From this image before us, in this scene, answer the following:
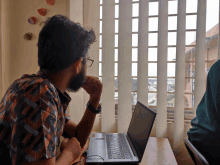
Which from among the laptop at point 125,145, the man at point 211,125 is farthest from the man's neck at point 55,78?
the man at point 211,125

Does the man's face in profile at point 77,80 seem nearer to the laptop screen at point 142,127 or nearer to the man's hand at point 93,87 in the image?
the man's hand at point 93,87

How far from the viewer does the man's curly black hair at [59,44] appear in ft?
2.27

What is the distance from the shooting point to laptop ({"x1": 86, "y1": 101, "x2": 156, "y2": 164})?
0.85 m

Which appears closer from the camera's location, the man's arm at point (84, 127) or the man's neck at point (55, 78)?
the man's neck at point (55, 78)

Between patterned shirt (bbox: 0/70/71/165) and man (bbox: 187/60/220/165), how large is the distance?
0.71 metres

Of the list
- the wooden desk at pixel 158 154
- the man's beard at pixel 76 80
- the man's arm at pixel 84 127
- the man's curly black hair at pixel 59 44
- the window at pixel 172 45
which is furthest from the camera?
the window at pixel 172 45

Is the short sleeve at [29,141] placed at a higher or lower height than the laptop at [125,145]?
higher

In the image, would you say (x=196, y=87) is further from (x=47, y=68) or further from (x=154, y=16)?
(x=47, y=68)

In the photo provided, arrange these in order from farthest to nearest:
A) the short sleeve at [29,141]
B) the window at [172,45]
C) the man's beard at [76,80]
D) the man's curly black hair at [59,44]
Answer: the window at [172,45]
the man's beard at [76,80]
the man's curly black hair at [59,44]
the short sleeve at [29,141]

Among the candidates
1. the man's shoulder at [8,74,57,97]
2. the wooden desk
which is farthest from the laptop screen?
the man's shoulder at [8,74,57,97]

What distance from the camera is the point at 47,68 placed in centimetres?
72

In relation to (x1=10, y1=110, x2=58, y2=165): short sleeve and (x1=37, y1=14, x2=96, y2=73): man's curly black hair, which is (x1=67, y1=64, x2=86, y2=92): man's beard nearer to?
(x1=37, y1=14, x2=96, y2=73): man's curly black hair

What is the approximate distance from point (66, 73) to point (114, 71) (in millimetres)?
912

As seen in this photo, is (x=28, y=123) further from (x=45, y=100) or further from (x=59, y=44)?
(x=59, y=44)
